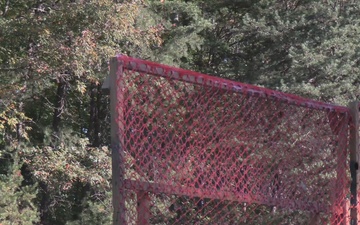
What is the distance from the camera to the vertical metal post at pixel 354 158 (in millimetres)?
4148

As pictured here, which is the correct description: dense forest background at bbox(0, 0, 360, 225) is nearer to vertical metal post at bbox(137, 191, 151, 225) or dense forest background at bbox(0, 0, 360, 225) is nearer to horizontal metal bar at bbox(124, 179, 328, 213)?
horizontal metal bar at bbox(124, 179, 328, 213)

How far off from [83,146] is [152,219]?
34.0 feet

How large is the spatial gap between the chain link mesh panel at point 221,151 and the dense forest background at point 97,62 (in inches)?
259

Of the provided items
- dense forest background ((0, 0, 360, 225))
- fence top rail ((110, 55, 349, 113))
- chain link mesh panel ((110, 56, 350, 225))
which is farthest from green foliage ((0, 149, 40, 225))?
fence top rail ((110, 55, 349, 113))

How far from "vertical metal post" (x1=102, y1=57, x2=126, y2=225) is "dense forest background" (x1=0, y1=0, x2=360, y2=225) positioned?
7.29 meters

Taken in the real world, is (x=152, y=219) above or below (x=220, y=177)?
below

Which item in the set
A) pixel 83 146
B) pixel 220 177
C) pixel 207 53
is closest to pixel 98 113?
pixel 207 53

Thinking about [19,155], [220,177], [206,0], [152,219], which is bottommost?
[19,155]

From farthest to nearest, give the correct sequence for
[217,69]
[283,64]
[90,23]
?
1. [217,69]
2. [283,64]
3. [90,23]

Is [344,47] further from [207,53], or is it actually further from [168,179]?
[168,179]

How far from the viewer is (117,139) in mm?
2854

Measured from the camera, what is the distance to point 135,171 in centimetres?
304

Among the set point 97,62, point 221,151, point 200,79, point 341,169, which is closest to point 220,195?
point 221,151

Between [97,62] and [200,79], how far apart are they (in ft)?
24.8
